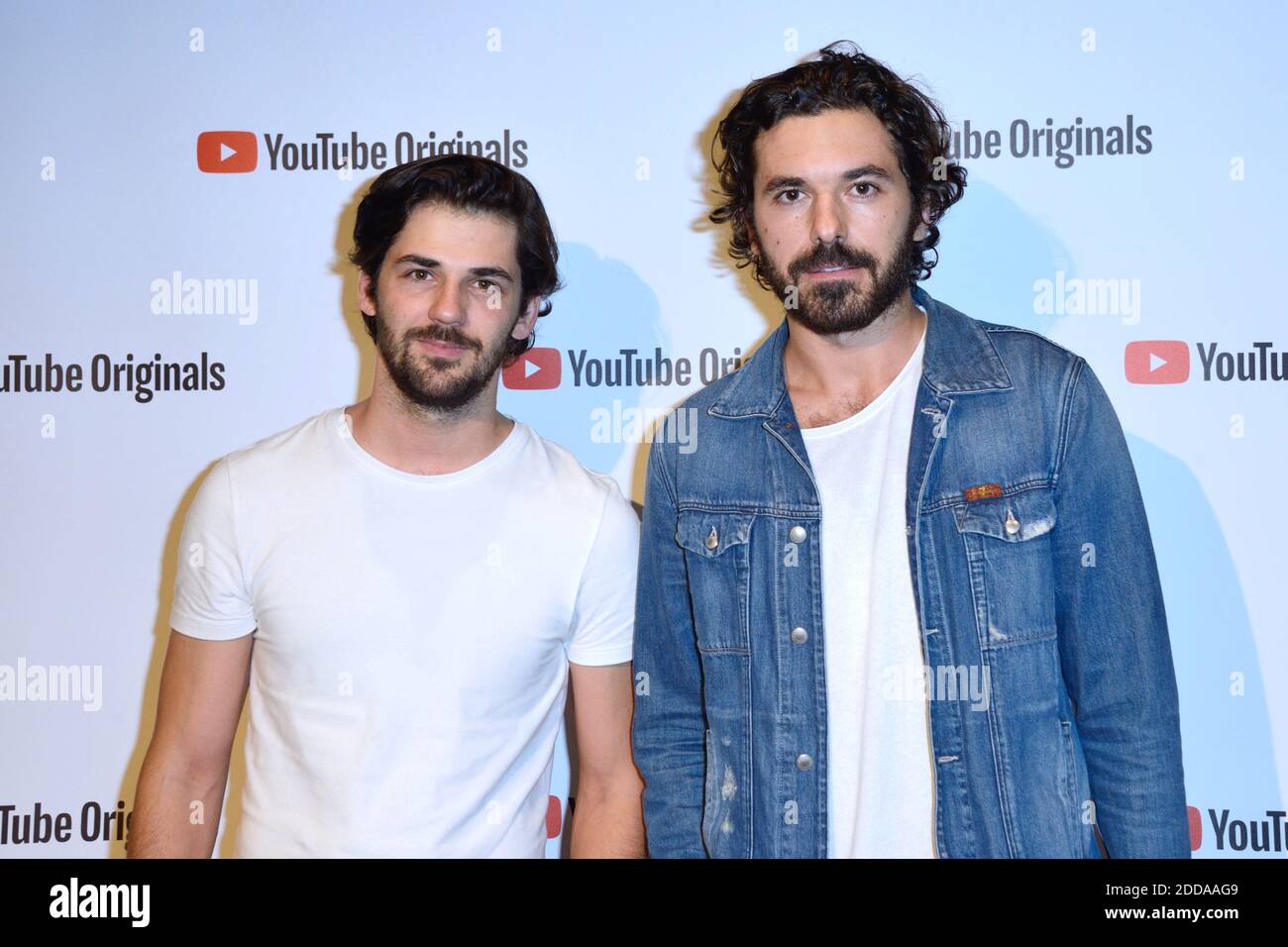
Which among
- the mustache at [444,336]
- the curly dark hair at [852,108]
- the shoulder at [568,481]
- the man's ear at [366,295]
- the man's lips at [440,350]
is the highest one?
the curly dark hair at [852,108]

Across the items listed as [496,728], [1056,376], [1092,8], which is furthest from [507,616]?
[1092,8]

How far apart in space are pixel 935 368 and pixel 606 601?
81 centimetres

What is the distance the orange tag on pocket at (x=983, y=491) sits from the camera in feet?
6.63

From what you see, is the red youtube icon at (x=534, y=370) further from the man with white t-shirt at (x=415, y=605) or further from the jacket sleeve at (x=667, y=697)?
the jacket sleeve at (x=667, y=697)

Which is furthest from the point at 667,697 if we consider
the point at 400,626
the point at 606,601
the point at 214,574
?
the point at 214,574

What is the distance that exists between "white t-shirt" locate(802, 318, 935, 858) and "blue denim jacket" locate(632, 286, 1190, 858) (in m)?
0.03

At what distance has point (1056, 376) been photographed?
→ 2037 mm

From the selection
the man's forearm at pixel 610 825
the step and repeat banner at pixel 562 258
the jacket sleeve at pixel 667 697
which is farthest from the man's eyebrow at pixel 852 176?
the man's forearm at pixel 610 825

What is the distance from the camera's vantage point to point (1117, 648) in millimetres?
1931

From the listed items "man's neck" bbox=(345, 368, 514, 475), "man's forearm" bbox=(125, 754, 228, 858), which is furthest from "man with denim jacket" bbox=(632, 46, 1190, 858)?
"man's forearm" bbox=(125, 754, 228, 858)

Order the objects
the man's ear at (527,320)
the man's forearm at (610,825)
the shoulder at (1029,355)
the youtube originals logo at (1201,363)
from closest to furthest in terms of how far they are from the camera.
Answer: the shoulder at (1029,355) → the man's forearm at (610,825) → the man's ear at (527,320) → the youtube originals logo at (1201,363)

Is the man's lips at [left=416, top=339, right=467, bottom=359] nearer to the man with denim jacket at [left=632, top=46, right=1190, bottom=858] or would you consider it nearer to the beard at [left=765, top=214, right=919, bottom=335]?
the man with denim jacket at [left=632, top=46, right=1190, bottom=858]

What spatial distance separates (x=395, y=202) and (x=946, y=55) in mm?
1339

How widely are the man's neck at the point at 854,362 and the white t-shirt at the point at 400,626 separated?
0.50 metres
